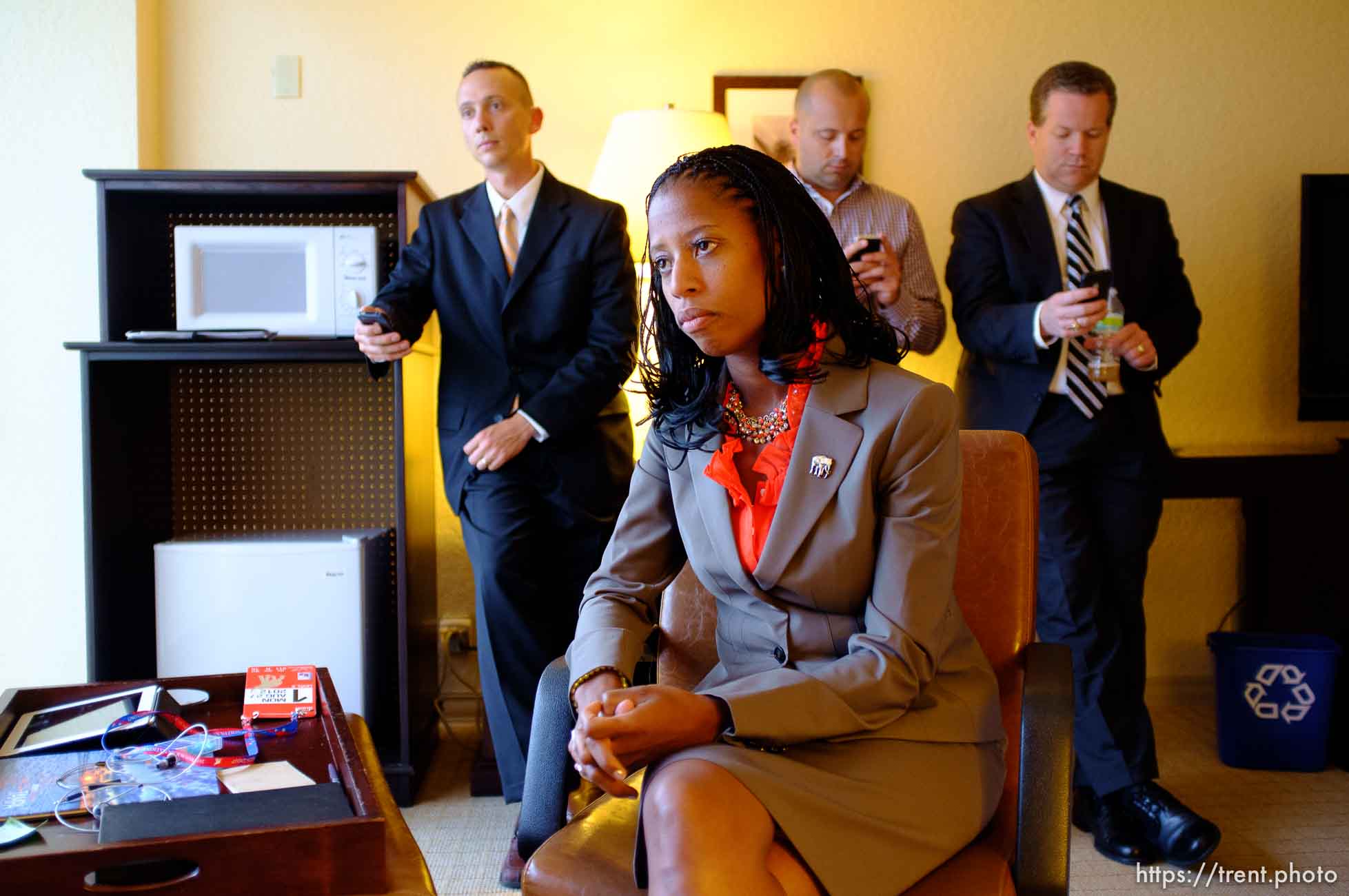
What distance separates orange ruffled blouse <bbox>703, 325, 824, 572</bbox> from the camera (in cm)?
145

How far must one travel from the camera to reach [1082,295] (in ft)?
7.97

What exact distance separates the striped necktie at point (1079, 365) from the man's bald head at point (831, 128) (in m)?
0.56

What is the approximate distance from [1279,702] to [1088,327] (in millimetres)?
1259

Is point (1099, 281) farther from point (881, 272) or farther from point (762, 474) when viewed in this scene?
point (762, 474)

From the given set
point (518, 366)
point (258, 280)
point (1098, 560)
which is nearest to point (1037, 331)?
point (1098, 560)

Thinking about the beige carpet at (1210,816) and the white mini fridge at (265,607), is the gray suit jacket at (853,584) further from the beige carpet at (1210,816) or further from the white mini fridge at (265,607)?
the white mini fridge at (265,607)

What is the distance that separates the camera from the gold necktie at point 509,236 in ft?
9.06

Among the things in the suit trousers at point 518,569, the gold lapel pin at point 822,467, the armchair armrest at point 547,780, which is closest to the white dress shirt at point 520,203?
the suit trousers at point 518,569

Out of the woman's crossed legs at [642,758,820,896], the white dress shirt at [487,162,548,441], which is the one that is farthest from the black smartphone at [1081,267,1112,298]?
the woman's crossed legs at [642,758,820,896]

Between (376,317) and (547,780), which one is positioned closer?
(547,780)

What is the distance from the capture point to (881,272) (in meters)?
2.57

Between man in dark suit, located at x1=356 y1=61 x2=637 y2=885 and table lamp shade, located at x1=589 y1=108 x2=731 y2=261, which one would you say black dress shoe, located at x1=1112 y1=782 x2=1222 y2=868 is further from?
table lamp shade, located at x1=589 y1=108 x2=731 y2=261

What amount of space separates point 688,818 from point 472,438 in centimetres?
172

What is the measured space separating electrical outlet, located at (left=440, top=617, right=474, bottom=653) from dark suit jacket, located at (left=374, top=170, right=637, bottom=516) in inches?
29.8
